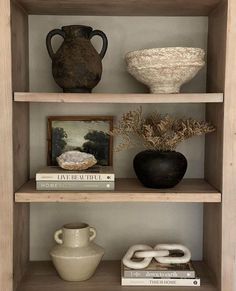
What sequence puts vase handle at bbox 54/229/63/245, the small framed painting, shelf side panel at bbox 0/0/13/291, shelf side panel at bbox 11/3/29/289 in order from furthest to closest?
the small framed painting
vase handle at bbox 54/229/63/245
shelf side panel at bbox 11/3/29/289
shelf side panel at bbox 0/0/13/291

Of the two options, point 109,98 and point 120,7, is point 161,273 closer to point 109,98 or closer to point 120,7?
point 109,98

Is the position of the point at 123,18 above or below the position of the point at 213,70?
above

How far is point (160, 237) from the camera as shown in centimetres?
181

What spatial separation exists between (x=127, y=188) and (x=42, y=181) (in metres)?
0.30

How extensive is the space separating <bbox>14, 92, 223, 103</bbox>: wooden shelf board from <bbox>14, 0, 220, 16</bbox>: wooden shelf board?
1.10 ft

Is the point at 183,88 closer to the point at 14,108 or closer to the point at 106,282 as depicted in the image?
the point at 14,108

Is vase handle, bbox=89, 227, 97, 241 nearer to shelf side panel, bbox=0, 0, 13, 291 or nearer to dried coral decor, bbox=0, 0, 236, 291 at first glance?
dried coral decor, bbox=0, 0, 236, 291

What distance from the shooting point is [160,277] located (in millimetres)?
1569

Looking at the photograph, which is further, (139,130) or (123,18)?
(123,18)

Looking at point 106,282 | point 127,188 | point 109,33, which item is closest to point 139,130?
point 127,188

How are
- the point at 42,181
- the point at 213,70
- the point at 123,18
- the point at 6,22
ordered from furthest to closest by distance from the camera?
the point at 123,18
the point at 213,70
the point at 42,181
the point at 6,22

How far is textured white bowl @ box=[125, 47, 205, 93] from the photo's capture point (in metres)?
1.47

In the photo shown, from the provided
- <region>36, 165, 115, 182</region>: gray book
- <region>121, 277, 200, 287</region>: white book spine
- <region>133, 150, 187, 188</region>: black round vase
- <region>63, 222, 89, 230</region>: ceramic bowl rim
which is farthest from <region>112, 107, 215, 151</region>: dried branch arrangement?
<region>121, 277, 200, 287</region>: white book spine

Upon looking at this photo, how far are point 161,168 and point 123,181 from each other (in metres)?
0.25
